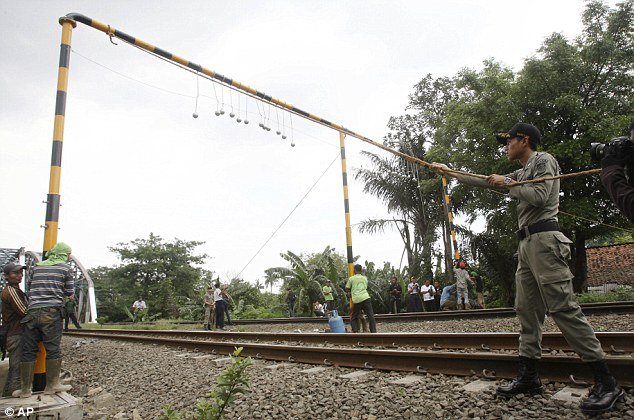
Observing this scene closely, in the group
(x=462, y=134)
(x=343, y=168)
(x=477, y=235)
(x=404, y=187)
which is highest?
(x=462, y=134)

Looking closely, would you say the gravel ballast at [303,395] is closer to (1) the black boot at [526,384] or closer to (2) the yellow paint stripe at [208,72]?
(1) the black boot at [526,384]

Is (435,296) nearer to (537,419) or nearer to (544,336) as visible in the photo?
(544,336)

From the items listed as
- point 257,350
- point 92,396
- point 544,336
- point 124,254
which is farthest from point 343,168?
point 124,254

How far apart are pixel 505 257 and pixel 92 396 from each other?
1656cm

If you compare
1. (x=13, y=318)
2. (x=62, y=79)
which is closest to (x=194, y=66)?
(x=62, y=79)

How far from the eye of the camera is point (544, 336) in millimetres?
4863

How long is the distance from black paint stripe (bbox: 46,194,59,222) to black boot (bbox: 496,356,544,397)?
5.53 m

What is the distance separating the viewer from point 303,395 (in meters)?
3.74

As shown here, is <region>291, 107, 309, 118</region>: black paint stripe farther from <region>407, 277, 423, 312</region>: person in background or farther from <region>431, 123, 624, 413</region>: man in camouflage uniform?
<region>407, 277, 423, 312</region>: person in background

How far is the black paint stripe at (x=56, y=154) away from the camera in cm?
551

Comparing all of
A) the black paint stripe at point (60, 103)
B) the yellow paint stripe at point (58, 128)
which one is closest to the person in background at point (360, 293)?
the yellow paint stripe at point (58, 128)

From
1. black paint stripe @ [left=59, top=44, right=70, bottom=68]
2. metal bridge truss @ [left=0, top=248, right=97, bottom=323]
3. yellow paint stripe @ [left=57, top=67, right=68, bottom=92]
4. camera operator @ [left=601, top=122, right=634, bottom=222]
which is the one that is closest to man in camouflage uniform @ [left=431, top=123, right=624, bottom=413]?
camera operator @ [left=601, top=122, right=634, bottom=222]

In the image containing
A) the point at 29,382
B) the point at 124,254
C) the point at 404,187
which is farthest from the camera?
the point at 124,254

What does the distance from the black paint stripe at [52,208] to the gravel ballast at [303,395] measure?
2.29 metres
